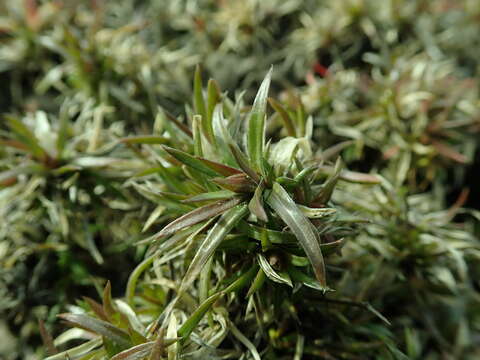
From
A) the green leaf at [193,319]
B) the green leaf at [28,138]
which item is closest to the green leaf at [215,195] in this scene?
the green leaf at [193,319]

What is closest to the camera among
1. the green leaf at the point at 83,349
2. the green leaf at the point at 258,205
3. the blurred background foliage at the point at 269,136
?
the green leaf at the point at 258,205

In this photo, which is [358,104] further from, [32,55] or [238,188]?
[32,55]

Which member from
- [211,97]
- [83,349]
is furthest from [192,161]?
[83,349]

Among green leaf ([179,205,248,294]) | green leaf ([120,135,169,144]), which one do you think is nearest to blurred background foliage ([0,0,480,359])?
green leaf ([120,135,169,144])

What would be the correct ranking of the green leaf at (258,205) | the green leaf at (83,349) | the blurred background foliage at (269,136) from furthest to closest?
the blurred background foliage at (269,136)
the green leaf at (83,349)
the green leaf at (258,205)

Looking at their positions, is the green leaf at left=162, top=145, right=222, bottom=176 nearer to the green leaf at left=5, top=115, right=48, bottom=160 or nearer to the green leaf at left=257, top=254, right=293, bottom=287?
the green leaf at left=257, top=254, right=293, bottom=287

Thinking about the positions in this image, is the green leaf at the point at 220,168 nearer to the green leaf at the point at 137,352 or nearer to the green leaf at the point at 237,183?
the green leaf at the point at 237,183
